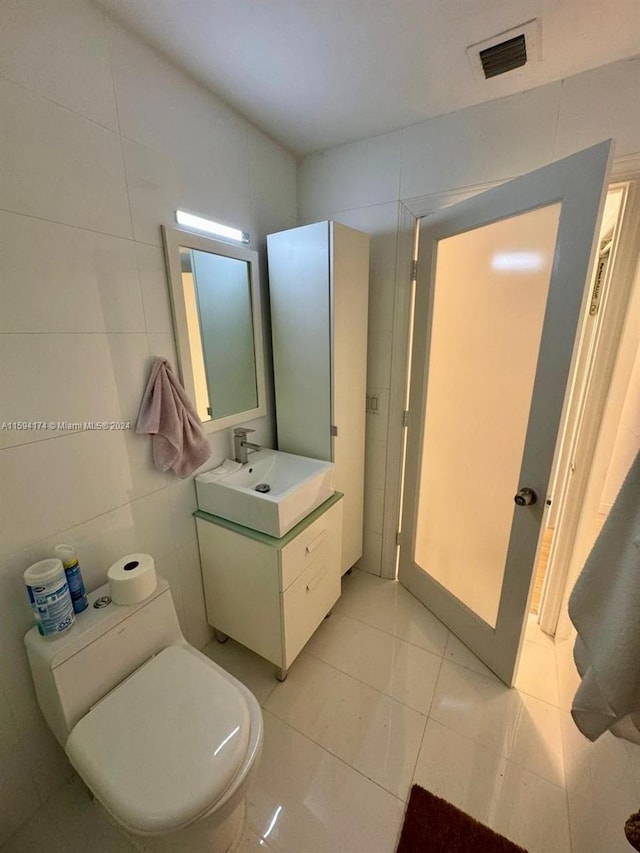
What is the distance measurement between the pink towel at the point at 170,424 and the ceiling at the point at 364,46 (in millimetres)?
1029

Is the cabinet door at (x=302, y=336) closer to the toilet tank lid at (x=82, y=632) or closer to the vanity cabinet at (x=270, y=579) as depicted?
the vanity cabinet at (x=270, y=579)

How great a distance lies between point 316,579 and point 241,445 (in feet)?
2.33

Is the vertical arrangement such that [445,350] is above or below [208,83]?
below

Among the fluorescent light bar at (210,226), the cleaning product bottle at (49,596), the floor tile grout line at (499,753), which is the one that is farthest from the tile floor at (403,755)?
the fluorescent light bar at (210,226)

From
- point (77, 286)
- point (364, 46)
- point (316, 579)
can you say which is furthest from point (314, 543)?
point (364, 46)

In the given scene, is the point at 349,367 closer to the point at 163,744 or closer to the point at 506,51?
the point at 506,51

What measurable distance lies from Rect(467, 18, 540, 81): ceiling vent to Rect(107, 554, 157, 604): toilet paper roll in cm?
203

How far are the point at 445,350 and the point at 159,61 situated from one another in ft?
4.99

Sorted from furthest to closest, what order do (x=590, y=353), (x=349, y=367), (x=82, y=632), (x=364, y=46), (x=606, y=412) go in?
(x=349, y=367) → (x=590, y=353) → (x=606, y=412) → (x=364, y=46) → (x=82, y=632)

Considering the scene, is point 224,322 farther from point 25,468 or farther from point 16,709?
point 16,709

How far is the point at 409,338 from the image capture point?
1750 millimetres

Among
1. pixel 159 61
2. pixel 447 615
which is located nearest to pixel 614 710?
pixel 447 615

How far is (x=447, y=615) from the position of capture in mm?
1768

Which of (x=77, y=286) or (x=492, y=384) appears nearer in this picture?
(x=77, y=286)
